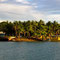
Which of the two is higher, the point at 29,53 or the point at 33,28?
the point at 33,28

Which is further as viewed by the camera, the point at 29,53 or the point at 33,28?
the point at 33,28

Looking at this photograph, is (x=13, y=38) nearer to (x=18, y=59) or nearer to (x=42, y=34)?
(x=42, y=34)

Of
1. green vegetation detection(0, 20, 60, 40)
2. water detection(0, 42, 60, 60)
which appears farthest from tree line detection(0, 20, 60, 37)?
water detection(0, 42, 60, 60)

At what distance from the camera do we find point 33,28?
182000 mm

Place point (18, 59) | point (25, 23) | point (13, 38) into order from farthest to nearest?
point (25, 23) → point (13, 38) → point (18, 59)

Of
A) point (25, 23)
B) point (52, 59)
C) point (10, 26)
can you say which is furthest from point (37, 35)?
point (52, 59)

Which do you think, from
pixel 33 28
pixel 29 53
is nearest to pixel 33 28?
pixel 33 28

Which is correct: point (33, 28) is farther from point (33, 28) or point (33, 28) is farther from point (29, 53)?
point (29, 53)

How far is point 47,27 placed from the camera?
602 feet

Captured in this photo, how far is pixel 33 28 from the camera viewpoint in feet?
597

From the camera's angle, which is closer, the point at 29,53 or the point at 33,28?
the point at 29,53

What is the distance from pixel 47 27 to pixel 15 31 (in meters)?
35.9

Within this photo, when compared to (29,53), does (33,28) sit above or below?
above

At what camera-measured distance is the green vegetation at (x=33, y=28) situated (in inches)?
6905
